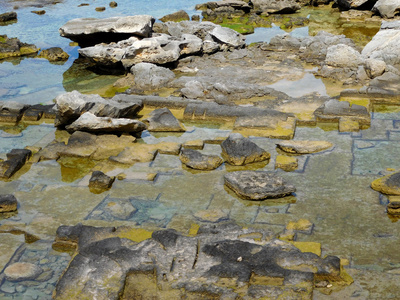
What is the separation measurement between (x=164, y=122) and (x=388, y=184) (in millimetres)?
3453

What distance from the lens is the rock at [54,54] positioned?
41.3 ft

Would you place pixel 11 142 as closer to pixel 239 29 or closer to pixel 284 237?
pixel 284 237

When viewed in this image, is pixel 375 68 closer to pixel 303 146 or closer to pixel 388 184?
pixel 303 146

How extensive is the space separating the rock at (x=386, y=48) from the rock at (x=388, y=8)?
12.2 ft

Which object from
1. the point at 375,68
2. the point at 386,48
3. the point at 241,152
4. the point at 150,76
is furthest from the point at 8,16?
the point at 241,152

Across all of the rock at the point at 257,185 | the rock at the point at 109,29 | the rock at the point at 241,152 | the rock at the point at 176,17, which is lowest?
the rock at the point at 176,17

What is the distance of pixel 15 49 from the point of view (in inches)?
511

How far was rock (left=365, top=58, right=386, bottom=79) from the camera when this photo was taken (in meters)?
9.59

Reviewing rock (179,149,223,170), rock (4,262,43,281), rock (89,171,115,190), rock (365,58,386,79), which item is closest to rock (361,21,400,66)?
rock (365,58,386,79)

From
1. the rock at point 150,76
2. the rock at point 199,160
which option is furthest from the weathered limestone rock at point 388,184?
the rock at point 150,76

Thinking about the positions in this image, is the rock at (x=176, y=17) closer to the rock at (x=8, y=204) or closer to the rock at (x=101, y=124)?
the rock at (x=101, y=124)

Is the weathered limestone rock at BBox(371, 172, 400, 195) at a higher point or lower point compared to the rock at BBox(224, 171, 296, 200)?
higher

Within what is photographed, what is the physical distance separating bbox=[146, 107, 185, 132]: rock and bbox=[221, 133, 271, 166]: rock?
1.19 m

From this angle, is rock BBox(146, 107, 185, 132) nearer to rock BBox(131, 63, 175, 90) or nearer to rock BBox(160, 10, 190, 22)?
rock BBox(131, 63, 175, 90)
